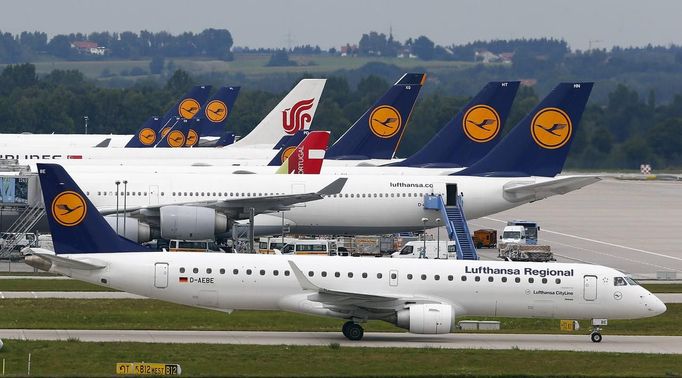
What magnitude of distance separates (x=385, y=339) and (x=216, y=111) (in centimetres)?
10319

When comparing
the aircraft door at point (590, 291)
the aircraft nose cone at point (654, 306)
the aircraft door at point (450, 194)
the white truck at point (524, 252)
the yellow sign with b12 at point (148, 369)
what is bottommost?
the white truck at point (524, 252)

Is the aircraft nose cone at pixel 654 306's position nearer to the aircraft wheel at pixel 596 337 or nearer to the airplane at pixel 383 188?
the aircraft wheel at pixel 596 337

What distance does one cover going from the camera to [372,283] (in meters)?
49.5

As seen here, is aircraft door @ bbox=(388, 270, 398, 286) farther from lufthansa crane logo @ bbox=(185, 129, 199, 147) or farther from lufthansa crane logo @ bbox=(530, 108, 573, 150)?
lufthansa crane logo @ bbox=(185, 129, 199, 147)

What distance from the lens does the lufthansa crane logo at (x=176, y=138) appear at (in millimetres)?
131250

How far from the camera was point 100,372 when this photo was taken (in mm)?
40625

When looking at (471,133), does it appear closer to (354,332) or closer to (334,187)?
(334,187)

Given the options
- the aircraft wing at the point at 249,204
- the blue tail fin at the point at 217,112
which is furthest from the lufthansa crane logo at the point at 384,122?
the blue tail fin at the point at 217,112

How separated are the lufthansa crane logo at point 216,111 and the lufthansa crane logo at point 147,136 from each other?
12.0m

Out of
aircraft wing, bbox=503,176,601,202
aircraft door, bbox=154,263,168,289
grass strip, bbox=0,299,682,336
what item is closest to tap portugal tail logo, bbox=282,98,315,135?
aircraft wing, bbox=503,176,601,202

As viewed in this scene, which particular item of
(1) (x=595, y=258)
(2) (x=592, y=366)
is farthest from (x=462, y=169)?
(2) (x=592, y=366)

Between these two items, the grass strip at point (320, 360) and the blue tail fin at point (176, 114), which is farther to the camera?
the blue tail fin at point (176, 114)

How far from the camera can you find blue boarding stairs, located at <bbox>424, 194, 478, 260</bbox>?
74250 mm

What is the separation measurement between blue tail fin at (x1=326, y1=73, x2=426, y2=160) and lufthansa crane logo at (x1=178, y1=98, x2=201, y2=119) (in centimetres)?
5280
